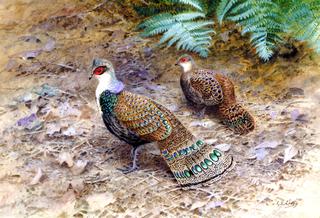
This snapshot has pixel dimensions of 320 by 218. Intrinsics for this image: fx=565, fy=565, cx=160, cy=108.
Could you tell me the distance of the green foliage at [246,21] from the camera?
5.20 metres

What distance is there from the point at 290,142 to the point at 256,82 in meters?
0.99

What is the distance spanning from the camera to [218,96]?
15.9ft

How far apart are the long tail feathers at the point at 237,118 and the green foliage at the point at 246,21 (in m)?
0.66

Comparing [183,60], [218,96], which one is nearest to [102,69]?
[183,60]

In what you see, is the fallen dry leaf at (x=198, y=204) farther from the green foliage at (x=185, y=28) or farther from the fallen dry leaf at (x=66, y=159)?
the green foliage at (x=185, y=28)

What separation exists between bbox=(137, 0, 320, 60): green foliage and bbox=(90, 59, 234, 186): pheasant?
1.29 meters

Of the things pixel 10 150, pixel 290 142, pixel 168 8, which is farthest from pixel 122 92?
pixel 168 8

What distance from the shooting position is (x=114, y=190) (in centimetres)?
418

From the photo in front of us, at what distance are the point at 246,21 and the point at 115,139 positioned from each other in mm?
1753

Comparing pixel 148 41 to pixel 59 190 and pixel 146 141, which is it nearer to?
pixel 146 141

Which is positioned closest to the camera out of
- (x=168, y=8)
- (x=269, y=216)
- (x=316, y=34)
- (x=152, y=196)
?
(x=269, y=216)
